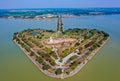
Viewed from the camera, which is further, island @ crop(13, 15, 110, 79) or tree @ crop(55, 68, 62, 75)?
island @ crop(13, 15, 110, 79)

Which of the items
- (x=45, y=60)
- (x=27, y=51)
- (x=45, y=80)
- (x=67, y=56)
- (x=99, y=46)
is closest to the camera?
(x=45, y=80)

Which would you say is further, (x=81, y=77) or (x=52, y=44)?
(x=52, y=44)

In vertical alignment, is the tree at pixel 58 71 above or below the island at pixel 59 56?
above

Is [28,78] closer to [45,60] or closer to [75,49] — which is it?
[45,60]

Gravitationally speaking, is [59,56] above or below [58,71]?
below

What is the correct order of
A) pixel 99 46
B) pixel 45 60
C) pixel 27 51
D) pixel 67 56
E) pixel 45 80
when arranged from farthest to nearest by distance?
1. pixel 99 46
2. pixel 27 51
3. pixel 67 56
4. pixel 45 60
5. pixel 45 80

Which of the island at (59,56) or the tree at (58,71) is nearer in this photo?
the tree at (58,71)

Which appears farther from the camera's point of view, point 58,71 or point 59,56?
point 59,56

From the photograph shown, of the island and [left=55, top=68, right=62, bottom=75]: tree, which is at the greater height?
[left=55, top=68, right=62, bottom=75]: tree

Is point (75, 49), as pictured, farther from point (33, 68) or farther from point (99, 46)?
point (33, 68)

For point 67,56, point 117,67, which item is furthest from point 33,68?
point 117,67
